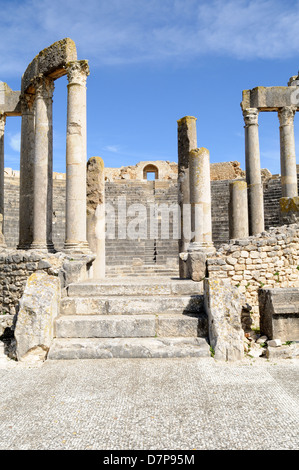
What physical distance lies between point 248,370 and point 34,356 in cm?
307

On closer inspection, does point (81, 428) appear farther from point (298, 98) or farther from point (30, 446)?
point (298, 98)

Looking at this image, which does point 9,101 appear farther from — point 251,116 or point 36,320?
point 36,320

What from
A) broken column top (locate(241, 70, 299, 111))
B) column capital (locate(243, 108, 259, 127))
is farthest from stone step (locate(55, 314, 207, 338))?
broken column top (locate(241, 70, 299, 111))

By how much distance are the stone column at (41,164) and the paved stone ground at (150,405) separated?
6.38m

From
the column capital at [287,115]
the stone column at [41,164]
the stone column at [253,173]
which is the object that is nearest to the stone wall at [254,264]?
the stone column at [41,164]

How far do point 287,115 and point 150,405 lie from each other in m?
13.9

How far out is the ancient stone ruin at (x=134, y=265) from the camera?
5.40 metres

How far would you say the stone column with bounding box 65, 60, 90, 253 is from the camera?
31.5ft

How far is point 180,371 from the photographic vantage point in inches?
181

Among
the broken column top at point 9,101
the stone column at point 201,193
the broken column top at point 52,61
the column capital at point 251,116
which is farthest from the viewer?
the column capital at point 251,116

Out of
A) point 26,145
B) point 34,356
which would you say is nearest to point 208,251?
point 34,356

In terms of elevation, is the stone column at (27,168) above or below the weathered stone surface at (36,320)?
above

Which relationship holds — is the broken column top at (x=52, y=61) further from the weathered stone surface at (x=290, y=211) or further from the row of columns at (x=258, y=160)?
the weathered stone surface at (x=290, y=211)

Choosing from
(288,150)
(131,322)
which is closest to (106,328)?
(131,322)
